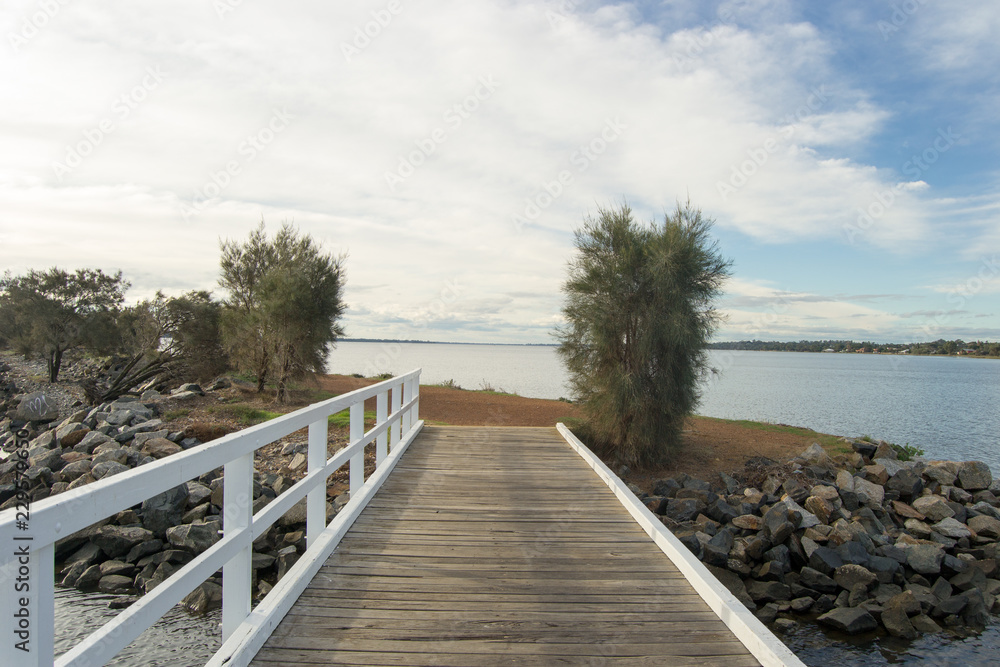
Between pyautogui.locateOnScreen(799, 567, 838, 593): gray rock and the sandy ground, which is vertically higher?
the sandy ground

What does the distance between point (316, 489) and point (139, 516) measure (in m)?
5.12

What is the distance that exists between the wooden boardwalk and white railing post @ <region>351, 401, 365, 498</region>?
26cm

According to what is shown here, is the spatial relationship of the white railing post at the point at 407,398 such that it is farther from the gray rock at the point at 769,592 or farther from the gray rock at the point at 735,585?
the gray rock at the point at 769,592

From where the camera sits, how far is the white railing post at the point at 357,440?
17.3 ft

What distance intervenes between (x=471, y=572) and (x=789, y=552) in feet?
17.6

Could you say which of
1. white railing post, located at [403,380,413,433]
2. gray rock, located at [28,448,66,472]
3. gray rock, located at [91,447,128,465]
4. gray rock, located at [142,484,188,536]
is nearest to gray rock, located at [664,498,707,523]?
white railing post, located at [403,380,413,433]

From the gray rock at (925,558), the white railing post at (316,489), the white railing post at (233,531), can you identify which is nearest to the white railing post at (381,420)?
the white railing post at (316,489)

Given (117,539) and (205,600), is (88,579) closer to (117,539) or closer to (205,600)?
(117,539)

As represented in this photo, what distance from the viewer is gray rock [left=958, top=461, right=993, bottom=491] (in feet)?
34.1

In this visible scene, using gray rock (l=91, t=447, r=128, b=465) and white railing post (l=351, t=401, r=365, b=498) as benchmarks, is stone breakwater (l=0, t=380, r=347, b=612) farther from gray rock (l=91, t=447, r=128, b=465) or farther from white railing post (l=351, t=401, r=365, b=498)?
white railing post (l=351, t=401, r=365, b=498)

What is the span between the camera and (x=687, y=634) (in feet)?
10.4

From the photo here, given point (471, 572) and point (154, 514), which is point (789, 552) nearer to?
point (471, 572)

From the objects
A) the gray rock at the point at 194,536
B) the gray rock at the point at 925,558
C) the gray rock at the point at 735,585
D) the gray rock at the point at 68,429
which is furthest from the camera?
the gray rock at the point at 68,429

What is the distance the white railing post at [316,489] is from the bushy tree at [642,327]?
22.6ft
